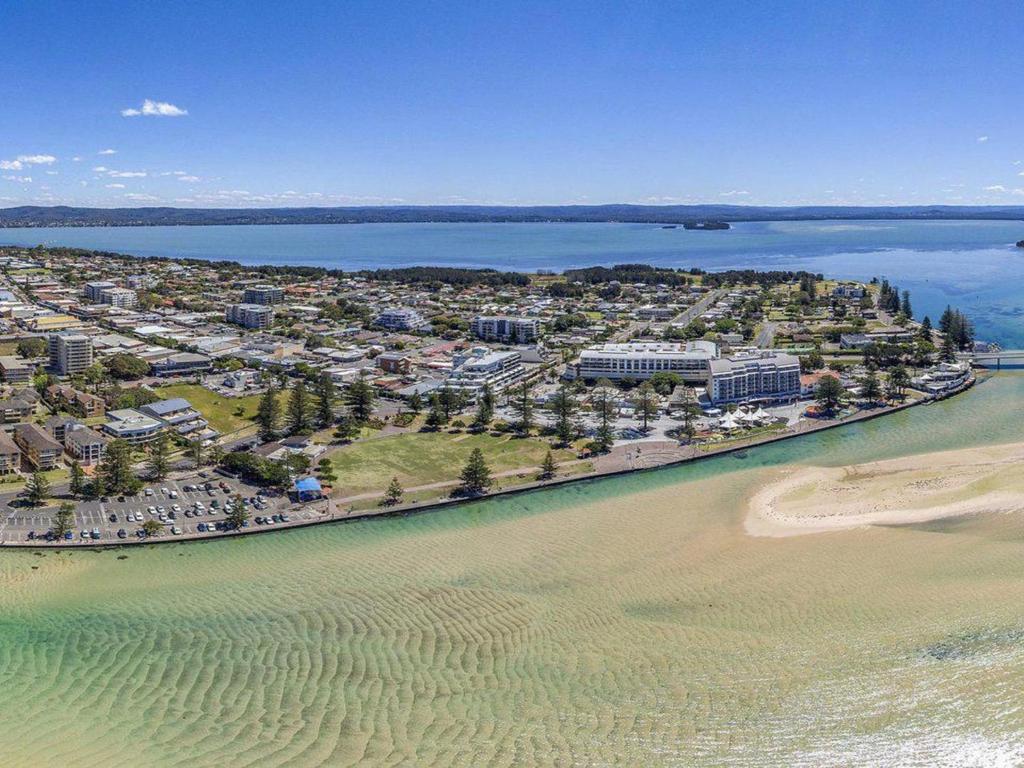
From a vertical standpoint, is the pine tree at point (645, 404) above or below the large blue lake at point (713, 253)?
below

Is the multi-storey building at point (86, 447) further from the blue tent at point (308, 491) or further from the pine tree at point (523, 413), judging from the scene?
the pine tree at point (523, 413)

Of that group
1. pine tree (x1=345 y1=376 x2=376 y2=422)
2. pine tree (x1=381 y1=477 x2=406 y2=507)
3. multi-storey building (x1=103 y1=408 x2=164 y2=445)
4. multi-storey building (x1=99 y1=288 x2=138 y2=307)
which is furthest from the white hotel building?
multi-storey building (x1=99 y1=288 x2=138 y2=307)

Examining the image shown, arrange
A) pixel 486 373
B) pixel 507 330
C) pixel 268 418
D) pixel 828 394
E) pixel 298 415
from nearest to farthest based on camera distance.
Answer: pixel 268 418 → pixel 298 415 → pixel 828 394 → pixel 486 373 → pixel 507 330

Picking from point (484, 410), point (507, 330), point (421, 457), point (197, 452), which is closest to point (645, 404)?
point (484, 410)

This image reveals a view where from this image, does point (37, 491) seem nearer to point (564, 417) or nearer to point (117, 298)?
point (564, 417)

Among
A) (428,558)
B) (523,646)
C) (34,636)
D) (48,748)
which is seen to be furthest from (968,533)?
(34,636)

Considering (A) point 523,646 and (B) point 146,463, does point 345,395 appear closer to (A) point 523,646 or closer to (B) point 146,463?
(B) point 146,463

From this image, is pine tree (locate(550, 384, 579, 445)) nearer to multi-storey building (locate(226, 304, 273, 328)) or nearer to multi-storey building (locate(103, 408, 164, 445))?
multi-storey building (locate(103, 408, 164, 445))

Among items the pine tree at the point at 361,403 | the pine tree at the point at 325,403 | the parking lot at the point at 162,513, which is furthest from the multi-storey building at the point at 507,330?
the parking lot at the point at 162,513
